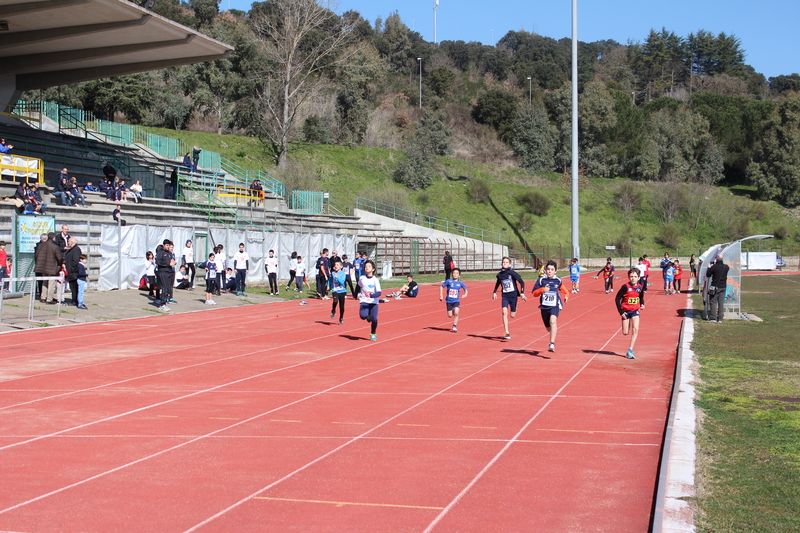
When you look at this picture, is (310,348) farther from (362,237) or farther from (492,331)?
(362,237)

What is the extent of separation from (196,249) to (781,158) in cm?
6911

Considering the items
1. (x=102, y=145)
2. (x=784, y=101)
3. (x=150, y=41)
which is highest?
(x=784, y=101)

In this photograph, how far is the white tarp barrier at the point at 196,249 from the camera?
26000mm

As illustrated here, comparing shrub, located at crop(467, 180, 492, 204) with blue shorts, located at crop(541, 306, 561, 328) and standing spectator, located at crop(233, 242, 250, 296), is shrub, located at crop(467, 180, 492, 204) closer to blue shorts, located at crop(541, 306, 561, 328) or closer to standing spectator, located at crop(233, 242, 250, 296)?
standing spectator, located at crop(233, 242, 250, 296)

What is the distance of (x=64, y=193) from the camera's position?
86.6 ft

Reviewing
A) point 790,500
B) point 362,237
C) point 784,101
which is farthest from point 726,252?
point 784,101

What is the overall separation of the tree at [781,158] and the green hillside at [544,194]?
1.83 meters

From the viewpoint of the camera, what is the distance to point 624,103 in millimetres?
86688

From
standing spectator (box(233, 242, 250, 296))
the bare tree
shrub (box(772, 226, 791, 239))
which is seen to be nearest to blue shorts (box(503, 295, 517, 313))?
standing spectator (box(233, 242, 250, 296))

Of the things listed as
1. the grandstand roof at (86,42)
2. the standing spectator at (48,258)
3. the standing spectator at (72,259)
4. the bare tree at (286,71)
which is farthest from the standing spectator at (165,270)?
the bare tree at (286,71)

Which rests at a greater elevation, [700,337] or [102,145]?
[102,145]

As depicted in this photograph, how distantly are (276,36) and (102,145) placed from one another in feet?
86.4

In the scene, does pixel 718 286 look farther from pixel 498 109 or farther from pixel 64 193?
pixel 498 109

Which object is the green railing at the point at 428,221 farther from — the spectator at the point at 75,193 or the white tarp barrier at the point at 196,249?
the spectator at the point at 75,193
